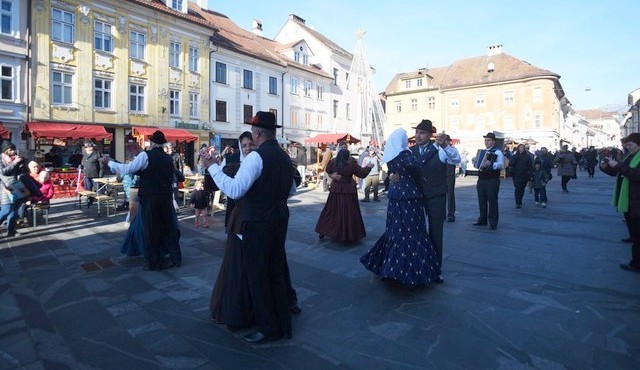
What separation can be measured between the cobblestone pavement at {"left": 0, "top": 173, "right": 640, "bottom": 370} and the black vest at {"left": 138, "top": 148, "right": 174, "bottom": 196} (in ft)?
3.59

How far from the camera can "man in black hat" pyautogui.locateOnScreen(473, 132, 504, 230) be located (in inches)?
323

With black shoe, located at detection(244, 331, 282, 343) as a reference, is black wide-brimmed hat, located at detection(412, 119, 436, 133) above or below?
above

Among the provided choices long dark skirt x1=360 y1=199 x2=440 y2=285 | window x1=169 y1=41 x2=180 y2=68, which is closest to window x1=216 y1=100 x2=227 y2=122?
window x1=169 y1=41 x2=180 y2=68

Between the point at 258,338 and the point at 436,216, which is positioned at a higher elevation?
the point at 436,216

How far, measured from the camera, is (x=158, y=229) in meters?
5.39

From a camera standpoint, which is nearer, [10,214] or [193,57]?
[10,214]

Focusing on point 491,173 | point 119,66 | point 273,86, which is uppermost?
point 273,86

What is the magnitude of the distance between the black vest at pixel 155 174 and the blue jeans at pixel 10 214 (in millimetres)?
4166

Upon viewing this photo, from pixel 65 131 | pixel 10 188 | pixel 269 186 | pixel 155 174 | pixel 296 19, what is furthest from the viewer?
pixel 296 19

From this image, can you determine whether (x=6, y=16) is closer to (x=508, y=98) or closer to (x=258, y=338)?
(x=258, y=338)

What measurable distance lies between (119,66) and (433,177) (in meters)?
21.0

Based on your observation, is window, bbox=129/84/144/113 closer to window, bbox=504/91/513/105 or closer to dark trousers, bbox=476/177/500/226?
dark trousers, bbox=476/177/500/226

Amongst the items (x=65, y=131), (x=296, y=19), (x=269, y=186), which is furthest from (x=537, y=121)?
(x=269, y=186)

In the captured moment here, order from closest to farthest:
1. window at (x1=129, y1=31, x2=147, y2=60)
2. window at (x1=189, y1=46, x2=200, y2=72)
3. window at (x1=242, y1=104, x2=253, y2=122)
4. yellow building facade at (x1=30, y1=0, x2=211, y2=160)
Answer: yellow building facade at (x1=30, y1=0, x2=211, y2=160) → window at (x1=129, y1=31, x2=147, y2=60) → window at (x1=189, y1=46, x2=200, y2=72) → window at (x1=242, y1=104, x2=253, y2=122)
